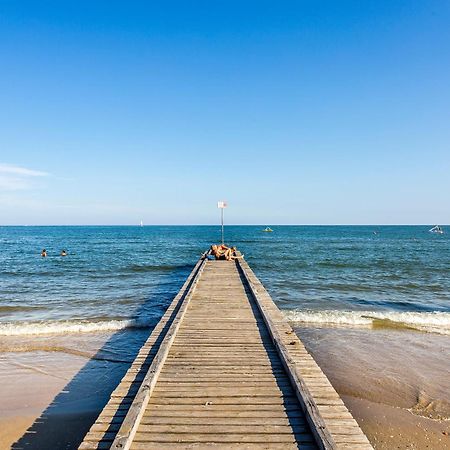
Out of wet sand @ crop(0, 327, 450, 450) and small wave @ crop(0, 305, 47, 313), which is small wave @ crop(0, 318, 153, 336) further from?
small wave @ crop(0, 305, 47, 313)

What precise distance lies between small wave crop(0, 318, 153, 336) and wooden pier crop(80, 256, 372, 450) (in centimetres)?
521

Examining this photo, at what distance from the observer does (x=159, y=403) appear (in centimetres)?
511

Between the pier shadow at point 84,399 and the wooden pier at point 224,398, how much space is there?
256 millimetres

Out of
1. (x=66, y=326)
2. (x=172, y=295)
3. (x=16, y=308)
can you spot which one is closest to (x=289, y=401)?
(x=66, y=326)

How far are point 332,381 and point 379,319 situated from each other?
22.3ft

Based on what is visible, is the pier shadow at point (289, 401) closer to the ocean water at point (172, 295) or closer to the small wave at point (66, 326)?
the small wave at point (66, 326)

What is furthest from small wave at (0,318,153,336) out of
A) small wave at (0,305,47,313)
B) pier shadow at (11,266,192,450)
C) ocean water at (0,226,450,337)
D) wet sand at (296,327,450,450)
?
wet sand at (296,327,450,450)

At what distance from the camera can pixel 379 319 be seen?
1424 cm

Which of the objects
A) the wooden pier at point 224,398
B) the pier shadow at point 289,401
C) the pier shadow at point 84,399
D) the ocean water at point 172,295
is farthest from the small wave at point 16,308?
the pier shadow at point 289,401

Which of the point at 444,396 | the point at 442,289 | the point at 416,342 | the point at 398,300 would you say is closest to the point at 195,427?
the point at 444,396

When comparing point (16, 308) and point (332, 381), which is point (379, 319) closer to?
point (332, 381)

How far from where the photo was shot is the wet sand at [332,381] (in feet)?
20.8

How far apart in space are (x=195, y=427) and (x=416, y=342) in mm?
10031

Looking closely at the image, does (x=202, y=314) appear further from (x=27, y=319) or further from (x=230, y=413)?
(x=27, y=319)
